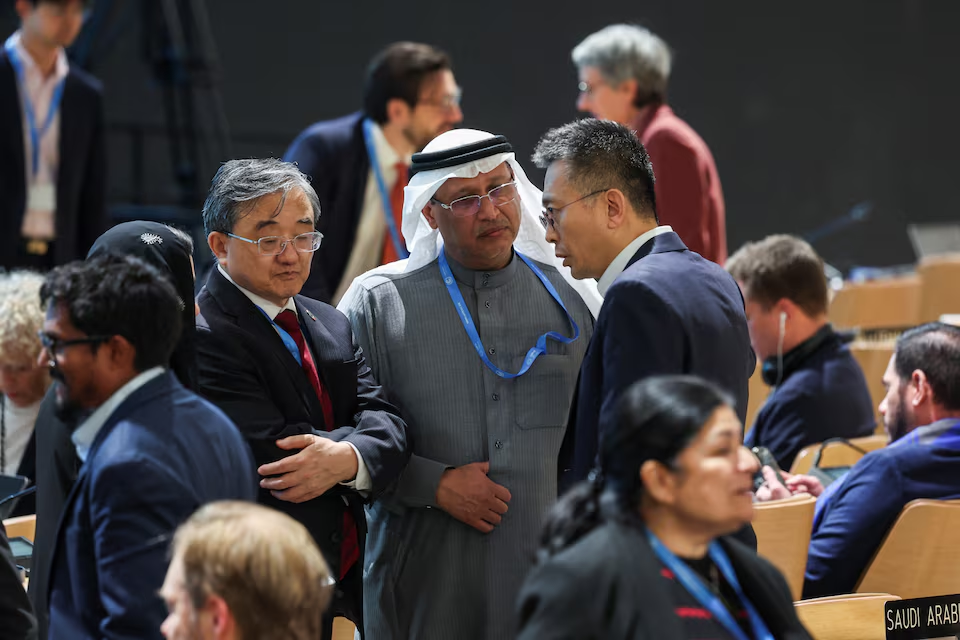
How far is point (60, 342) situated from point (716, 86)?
323 inches

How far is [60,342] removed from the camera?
6.53 feet

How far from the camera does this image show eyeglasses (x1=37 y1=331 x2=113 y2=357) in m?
1.98

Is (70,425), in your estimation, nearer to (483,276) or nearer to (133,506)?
(133,506)

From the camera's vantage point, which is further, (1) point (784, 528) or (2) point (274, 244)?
(1) point (784, 528)

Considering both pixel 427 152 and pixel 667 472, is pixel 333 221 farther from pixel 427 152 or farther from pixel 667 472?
pixel 667 472

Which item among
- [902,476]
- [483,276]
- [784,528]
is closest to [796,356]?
[902,476]

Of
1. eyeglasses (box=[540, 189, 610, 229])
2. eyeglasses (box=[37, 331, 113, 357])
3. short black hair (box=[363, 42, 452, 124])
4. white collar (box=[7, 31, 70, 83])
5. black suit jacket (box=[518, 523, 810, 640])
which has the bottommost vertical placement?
black suit jacket (box=[518, 523, 810, 640])

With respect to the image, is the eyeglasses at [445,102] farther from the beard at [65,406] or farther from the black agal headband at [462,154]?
the beard at [65,406]

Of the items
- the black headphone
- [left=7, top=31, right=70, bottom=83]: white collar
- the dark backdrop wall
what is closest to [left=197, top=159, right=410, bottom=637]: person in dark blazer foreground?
the black headphone

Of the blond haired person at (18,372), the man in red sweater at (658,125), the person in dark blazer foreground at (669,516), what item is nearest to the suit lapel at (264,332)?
the person in dark blazer foreground at (669,516)

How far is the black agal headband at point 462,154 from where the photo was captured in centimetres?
287

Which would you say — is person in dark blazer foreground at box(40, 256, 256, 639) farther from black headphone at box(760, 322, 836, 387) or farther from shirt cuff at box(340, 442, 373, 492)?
black headphone at box(760, 322, 836, 387)

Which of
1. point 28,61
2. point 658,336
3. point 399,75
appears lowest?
point 658,336

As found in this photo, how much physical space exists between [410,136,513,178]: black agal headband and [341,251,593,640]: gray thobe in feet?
0.87
